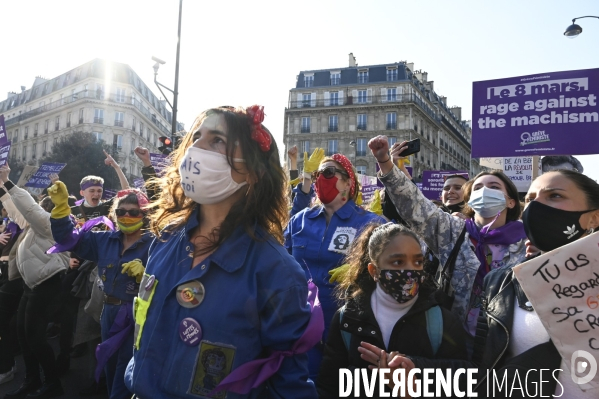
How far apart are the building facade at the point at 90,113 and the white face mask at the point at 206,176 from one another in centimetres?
5280

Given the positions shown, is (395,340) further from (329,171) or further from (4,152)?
(4,152)

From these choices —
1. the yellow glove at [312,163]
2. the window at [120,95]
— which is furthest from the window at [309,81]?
the yellow glove at [312,163]

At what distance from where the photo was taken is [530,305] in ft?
5.96

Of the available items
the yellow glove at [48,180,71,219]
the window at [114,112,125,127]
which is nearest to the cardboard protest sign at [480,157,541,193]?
the yellow glove at [48,180,71,219]

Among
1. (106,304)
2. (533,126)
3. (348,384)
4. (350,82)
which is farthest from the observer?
(350,82)

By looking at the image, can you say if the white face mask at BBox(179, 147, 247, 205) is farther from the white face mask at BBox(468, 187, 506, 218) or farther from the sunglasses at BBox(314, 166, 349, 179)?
the white face mask at BBox(468, 187, 506, 218)

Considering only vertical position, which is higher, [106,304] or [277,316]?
[277,316]

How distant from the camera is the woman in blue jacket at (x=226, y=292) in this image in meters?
1.43

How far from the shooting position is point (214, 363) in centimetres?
143

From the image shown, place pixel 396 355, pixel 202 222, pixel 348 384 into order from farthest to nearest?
pixel 348 384 < pixel 396 355 < pixel 202 222

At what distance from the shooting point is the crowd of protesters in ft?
4.80

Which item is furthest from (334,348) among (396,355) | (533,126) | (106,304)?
(533,126)

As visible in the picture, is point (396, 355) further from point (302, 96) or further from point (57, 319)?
point (302, 96)

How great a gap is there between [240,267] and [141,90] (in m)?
68.7
